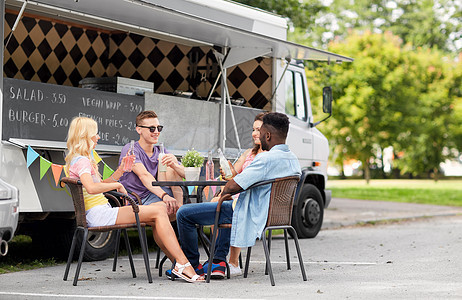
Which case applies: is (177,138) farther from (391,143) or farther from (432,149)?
(432,149)

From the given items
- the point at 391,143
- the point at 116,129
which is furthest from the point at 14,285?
the point at 391,143

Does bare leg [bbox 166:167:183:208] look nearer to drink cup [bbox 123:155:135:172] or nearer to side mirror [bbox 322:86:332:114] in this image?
drink cup [bbox 123:155:135:172]

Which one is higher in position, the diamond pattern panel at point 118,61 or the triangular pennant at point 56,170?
the diamond pattern panel at point 118,61

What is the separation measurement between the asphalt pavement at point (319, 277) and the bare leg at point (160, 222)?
22 cm

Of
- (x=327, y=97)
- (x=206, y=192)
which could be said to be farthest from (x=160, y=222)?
(x=327, y=97)

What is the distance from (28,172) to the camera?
7203mm

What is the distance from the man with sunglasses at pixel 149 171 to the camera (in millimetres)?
7082

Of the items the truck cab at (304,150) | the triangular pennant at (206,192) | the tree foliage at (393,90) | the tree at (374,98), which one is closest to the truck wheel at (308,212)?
the truck cab at (304,150)

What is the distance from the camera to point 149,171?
7.30 meters

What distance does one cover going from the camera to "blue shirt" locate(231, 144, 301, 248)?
641cm

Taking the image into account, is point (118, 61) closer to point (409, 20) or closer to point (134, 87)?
point (134, 87)

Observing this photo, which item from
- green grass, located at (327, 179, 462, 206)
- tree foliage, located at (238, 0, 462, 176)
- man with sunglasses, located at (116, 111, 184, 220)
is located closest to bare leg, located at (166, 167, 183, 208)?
man with sunglasses, located at (116, 111, 184, 220)

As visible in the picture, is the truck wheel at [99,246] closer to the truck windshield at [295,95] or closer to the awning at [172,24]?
the awning at [172,24]

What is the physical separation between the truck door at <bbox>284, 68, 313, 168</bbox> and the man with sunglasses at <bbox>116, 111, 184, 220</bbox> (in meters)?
4.00
